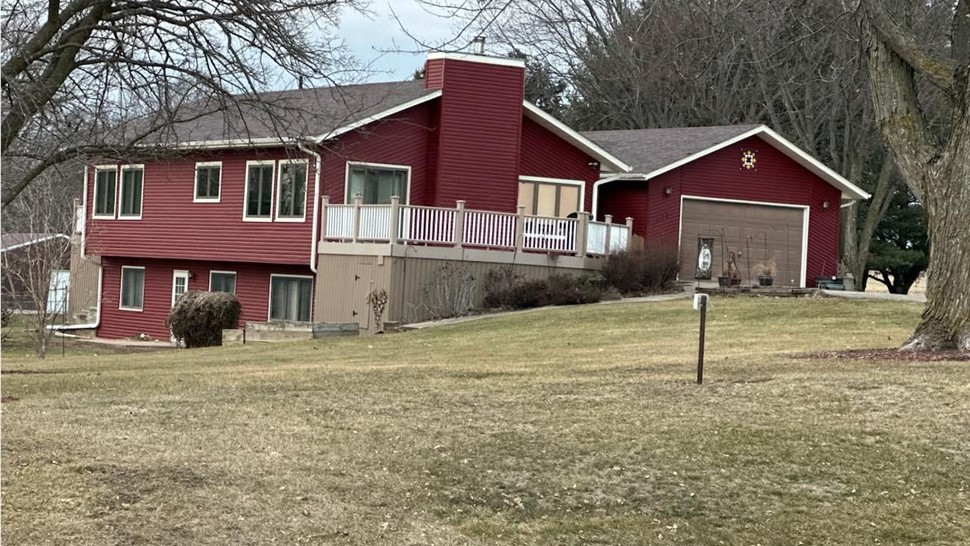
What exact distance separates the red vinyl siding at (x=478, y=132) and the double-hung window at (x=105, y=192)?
10474 millimetres

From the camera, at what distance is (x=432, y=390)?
1249 cm

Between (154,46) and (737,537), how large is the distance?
34.6 ft

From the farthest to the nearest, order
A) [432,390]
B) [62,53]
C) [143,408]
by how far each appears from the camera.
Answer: [62,53] < [432,390] < [143,408]

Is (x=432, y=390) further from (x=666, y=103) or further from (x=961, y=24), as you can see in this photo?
(x=666, y=103)

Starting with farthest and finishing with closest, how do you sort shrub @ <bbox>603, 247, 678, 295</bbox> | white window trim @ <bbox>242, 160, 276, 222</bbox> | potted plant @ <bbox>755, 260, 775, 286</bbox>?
potted plant @ <bbox>755, 260, 775, 286</bbox> < white window trim @ <bbox>242, 160, 276, 222</bbox> < shrub @ <bbox>603, 247, 678, 295</bbox>

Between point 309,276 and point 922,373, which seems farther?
point 309,276

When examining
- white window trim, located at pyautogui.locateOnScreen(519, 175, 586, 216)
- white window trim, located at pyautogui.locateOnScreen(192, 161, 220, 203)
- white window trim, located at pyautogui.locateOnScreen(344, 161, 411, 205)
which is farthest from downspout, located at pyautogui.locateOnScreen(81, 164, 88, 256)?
white window trim, located at pyautogui.locateOnScreen(519, 175, 586, 216)

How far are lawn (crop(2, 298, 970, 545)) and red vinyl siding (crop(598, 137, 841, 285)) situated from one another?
1685cm

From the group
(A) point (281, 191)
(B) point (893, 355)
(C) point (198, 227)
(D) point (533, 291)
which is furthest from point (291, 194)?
(B) point (893, 355)

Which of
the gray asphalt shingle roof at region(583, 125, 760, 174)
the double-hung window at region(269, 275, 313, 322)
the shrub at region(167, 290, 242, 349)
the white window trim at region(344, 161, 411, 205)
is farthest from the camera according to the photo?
the gray asphalt shingle roof at region(583, 125, 760, 174)

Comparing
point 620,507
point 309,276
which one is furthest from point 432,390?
point 309,276

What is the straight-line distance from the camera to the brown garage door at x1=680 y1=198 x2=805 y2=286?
106 feet

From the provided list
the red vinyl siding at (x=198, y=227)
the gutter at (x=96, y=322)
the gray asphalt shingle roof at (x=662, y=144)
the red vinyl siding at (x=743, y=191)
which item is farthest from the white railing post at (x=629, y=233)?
the gutter at (x=96, y=322)

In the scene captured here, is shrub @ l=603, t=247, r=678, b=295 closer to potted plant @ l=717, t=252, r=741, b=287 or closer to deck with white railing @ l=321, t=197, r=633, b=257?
deck with white railing @ l=321, t=197, r=633, b=257
